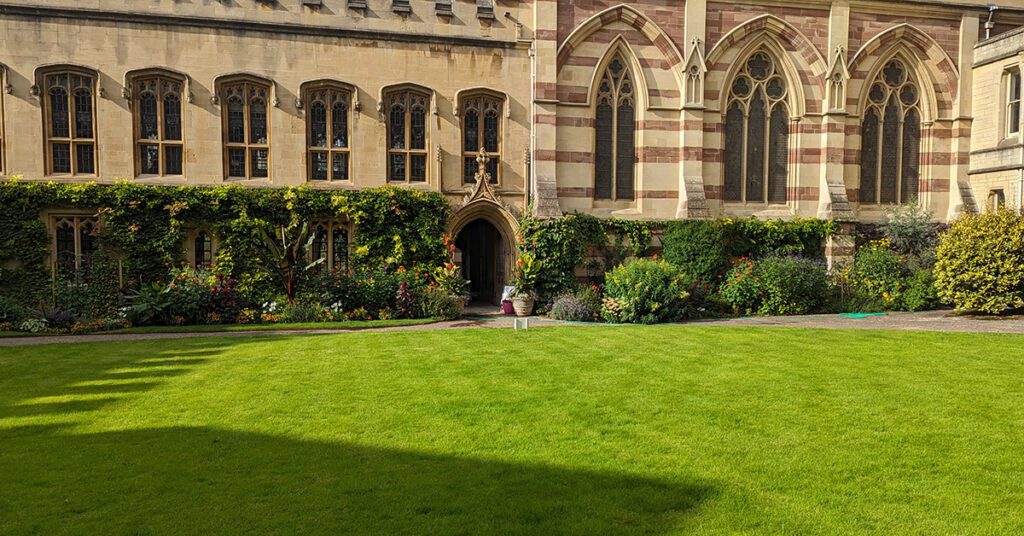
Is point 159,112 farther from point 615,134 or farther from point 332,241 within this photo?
point 615,134

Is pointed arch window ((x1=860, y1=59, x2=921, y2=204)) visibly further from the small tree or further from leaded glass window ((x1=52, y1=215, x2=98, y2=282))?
leaded glass window ((x1=52, y1=215, x2=98, y2=282))

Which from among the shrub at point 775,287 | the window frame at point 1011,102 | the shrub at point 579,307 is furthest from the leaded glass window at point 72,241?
the window frame at point 1011,102

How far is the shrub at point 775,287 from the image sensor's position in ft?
60.3

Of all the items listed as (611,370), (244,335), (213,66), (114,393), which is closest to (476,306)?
(244,335)

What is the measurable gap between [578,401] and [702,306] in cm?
1117

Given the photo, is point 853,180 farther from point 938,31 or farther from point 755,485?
point 755,485

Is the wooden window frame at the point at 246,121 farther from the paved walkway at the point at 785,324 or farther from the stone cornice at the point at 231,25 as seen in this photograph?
the paved walkway at the point at 785,324

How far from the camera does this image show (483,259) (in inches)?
914

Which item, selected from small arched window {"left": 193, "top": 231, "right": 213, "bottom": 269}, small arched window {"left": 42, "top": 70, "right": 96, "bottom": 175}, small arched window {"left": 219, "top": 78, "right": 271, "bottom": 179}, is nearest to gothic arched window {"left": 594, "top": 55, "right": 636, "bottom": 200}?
small arched window {"left": 219, "top": 78, "right": 271, "bottom": 179}

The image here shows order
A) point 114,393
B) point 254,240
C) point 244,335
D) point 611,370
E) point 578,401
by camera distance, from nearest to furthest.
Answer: point 578,401 → point 114,393 → point 611,370 → point 244,335 → point 254,240

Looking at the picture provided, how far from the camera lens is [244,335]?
46.4 feet

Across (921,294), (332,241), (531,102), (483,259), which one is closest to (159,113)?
(332,241)

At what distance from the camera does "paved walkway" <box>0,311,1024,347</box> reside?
1397 centimetres

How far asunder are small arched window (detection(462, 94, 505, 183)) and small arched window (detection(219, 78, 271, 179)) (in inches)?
223
